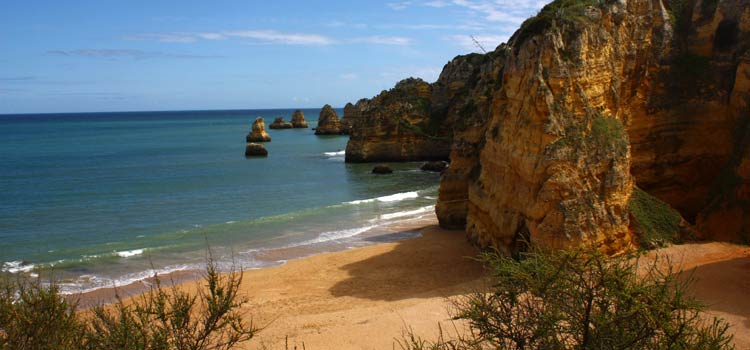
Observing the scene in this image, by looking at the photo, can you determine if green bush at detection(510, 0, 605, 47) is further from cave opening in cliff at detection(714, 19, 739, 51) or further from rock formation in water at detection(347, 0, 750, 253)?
cave opening in cliff at detection(714, 19, 739, 51)

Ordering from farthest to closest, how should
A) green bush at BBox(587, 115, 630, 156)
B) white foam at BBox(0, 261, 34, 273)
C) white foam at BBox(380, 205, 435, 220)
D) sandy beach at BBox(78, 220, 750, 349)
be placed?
white foam at BBox(380, 205, 435, 220)
white foam at BBox(0, 261, 34, 273)
green bush at BBox(587, 115, 630, 156)
sandy beach at BBox(78, 220, 750, 349)

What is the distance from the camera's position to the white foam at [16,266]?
71.6 feet

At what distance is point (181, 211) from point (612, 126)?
24350mm

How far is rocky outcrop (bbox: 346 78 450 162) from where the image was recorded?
56.6 m

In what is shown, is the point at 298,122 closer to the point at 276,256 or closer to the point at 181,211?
the point at 181,211

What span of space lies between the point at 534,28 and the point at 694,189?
369 inches

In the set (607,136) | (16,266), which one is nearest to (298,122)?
(16,266)

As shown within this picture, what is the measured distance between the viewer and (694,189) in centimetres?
2128

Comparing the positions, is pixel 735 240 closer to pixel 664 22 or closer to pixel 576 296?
pixel 664 22

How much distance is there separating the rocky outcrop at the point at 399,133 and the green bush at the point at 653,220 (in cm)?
3740

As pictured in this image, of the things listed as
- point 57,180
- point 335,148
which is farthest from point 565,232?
point 335,148

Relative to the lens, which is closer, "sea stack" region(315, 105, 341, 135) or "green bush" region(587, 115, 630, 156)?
"green bush" region(587, 115, 630, 156)

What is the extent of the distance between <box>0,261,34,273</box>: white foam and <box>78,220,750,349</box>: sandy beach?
291 inches

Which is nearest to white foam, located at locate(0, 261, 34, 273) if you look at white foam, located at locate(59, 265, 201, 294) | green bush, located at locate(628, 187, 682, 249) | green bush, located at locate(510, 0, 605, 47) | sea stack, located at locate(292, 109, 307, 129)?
white foam, located at locate(59, 265, 201, 294)
